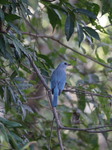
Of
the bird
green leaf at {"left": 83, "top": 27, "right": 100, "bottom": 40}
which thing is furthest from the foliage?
the bird

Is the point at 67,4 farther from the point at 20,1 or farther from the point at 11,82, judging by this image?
the point at 11,82

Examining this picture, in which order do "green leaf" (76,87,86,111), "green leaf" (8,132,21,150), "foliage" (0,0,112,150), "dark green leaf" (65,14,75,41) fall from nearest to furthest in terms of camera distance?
"green leaf" (8,132,21,150) < "foliage" (0,0,112,150) < "dark green leaf" (65,14,75,41) < "green leaf" (76,87,86,111)

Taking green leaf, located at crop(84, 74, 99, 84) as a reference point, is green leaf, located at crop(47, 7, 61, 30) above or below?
above

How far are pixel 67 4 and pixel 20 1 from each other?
0.50 metres

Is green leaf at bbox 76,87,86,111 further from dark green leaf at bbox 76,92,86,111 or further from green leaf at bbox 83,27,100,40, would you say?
green leaf at bbox 83,27,100,40

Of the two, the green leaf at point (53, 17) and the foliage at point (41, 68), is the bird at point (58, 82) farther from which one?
the green leaf at point (53, 17)

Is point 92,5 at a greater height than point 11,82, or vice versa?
point 92,5

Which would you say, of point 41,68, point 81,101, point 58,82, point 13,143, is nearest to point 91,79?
point 81,101

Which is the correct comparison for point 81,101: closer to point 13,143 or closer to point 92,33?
point 92,33

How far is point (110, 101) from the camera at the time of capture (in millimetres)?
3883

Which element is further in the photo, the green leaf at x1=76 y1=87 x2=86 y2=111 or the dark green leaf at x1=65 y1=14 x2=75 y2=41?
the green leaf at x1=76 y1=87 x2=86 y2=111

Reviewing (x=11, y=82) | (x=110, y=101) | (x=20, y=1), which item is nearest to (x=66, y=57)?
(x=110, y=101)

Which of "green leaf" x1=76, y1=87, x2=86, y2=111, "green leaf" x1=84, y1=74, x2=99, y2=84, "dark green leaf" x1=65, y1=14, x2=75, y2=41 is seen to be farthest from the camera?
"green leaf" x1=84, y1=74, x2=99, y2=84

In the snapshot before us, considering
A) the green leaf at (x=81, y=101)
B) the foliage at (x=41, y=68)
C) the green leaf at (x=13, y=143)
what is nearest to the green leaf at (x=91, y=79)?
the foliage at (x=41, y=68)
